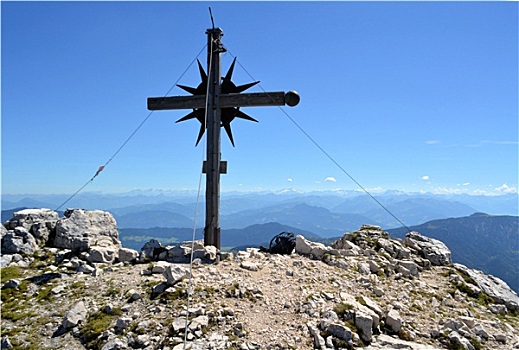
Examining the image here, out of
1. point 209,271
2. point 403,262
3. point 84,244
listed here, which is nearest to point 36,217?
point 84,244

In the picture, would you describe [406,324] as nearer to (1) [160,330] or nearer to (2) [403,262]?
(2) [403,262]

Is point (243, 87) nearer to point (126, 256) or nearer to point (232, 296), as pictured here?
point (126, 256)

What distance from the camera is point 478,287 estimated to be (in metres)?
11.5

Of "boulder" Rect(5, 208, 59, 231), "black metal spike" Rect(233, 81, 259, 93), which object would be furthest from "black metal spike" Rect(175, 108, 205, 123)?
"boulder" Rect(5, 208, 59, 231)

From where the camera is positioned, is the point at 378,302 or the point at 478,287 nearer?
the point at 378,302

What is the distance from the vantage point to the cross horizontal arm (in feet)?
39.5

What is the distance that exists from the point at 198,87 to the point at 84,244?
7.50 metres

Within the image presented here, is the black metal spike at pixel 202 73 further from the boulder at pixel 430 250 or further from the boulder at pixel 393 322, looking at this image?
the boulder at pixel 430 250

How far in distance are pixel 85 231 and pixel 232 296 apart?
306 inches

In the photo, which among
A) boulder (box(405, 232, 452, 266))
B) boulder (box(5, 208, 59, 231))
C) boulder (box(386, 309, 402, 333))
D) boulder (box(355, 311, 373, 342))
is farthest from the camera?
boulder (box(405, 232, 452, 266))

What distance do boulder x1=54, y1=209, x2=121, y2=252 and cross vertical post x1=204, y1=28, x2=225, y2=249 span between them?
3.86 m

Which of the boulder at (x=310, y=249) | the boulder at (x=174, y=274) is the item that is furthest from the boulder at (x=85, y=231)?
the boulder at (x=310, y=249)

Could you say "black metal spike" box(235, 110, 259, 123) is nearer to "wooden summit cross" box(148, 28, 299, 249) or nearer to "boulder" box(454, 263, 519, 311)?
"wooden summit cross" box(148, 28, 299, 249)

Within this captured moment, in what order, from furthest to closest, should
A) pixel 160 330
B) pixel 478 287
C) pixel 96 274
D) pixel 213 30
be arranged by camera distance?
1. pixel 213 30
2. pixel 478 287
3. pixel 96 274
4. pixel 160 330
